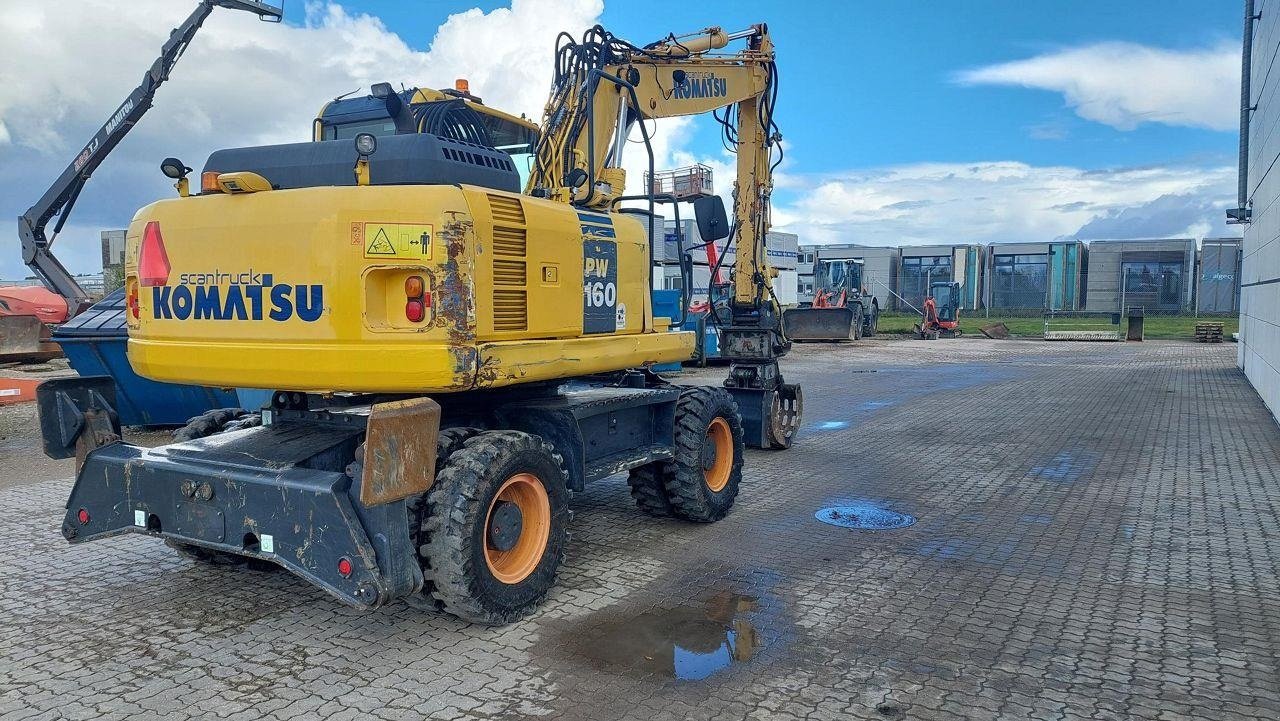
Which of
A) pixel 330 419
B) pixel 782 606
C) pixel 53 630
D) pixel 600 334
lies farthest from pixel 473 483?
pixel 53 630

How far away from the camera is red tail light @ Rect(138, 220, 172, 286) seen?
4551 mm

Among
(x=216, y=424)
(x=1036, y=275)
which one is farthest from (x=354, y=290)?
(x=1036, y=275)

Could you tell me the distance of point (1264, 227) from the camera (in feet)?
45.7

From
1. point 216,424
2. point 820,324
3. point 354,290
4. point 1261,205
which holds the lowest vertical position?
point 820,324

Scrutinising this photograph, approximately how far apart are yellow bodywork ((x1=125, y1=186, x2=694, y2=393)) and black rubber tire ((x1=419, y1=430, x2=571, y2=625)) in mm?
356

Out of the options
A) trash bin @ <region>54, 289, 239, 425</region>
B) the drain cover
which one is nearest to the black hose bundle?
the drain cover

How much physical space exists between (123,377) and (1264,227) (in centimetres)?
1681

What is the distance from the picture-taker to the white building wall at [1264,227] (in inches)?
478

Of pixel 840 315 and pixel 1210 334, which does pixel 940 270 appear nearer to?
pixel 1210 334

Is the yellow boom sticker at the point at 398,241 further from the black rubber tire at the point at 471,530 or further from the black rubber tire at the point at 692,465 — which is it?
the black rubber tire at the point at 692,465

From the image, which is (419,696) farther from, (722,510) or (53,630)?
(722,510)

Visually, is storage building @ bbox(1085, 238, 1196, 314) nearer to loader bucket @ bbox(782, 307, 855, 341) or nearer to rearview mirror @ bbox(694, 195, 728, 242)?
loader bucket @ bbox(782, 307, 855, 341)

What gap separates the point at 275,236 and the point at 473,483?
1561 mm

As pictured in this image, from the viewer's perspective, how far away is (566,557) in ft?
18.4
